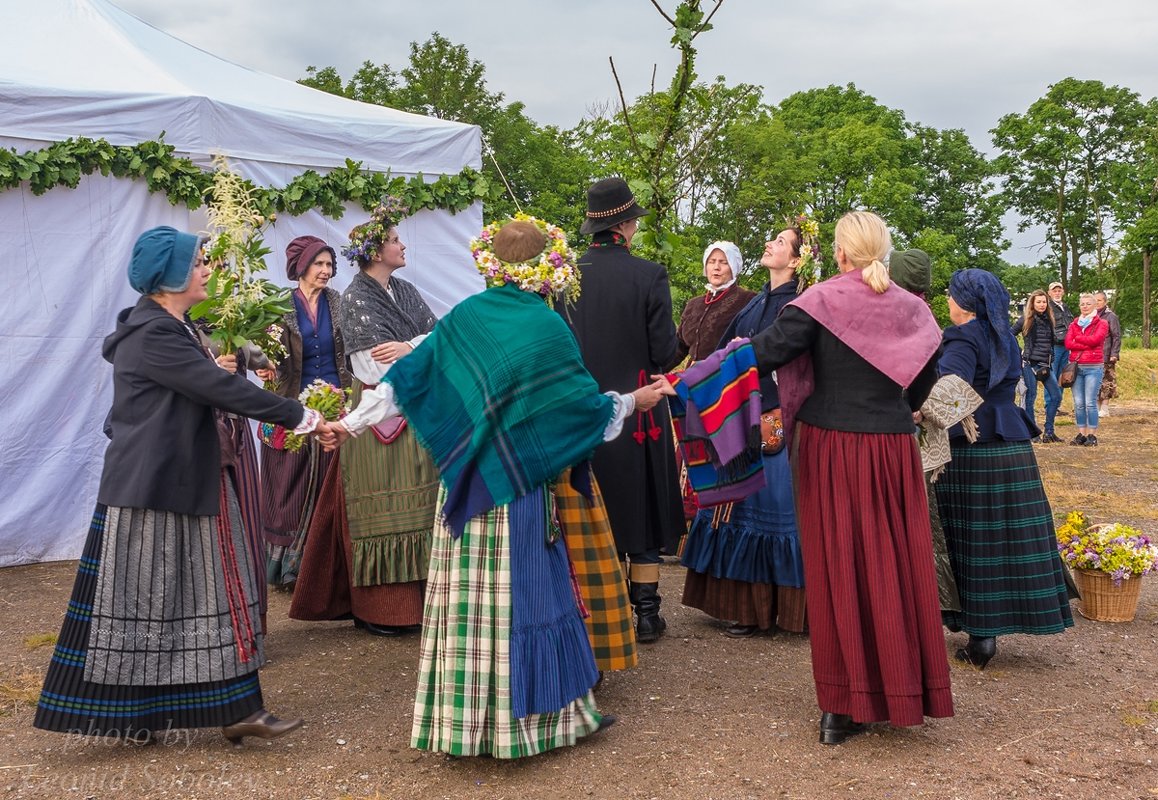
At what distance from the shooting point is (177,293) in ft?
12.6

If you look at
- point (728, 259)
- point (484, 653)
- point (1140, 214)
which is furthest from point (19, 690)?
point (1140, 214)

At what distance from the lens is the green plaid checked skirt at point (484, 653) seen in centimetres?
352

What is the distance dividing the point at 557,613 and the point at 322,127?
5076 mm

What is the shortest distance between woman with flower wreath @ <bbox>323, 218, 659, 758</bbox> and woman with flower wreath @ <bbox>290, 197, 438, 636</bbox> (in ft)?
4.92

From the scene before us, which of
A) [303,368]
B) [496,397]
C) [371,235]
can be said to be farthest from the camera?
[303,368]

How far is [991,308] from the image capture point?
180 inches

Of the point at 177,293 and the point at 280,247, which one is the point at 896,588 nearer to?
the point at 177,293

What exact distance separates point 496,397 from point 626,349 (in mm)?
1540

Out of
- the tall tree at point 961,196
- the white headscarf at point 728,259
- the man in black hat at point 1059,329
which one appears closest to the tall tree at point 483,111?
the tall tree at point 961,196

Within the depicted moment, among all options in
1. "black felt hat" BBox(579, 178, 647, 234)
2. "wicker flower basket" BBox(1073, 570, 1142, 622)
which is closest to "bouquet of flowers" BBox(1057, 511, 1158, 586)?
"wicker flower basket" BBox(1073, 570, 1142, 622)

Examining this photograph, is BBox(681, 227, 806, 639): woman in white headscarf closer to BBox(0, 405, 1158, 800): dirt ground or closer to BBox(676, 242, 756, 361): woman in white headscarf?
BBox(0, 405, 1158, 800): dirt ground

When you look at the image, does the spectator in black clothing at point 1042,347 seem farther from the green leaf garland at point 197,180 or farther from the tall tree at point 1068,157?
the tall tree at point 1068,157

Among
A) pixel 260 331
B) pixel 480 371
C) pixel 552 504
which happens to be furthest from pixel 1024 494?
pixel 260 331

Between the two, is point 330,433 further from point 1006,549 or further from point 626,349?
point 1006,549
